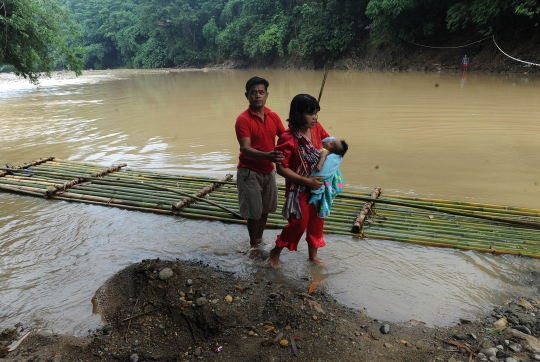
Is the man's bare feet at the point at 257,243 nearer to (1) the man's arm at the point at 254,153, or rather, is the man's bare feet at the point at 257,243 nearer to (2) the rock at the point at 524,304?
(1) the man's arm at the point at 254,153

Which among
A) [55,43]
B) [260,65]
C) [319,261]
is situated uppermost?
[55,43]

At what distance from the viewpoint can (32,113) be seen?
460 inches

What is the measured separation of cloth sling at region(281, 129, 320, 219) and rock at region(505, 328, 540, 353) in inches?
48.1

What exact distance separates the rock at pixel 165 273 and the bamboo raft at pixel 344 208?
115 cm

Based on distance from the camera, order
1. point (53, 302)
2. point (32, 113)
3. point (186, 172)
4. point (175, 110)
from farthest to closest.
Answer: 1. point (32, 113)
2. point (175, 110)
3. point (186, 172)
4. point (53, 302)

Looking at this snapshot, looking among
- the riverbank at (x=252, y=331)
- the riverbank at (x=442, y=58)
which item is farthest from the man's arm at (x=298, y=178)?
the riverbank at (x=442, y=58)

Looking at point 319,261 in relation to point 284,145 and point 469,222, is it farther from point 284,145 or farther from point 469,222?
point 469,222

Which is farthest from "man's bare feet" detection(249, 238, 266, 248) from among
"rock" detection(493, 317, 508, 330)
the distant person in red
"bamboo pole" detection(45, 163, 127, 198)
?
the distant person in red

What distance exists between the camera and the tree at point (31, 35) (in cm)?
627

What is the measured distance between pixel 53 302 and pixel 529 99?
9669 millimetres

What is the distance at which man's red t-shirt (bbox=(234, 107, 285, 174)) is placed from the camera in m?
2.39

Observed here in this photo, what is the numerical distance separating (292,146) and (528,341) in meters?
1.48

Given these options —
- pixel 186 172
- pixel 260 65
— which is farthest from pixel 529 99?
pixel 260 65

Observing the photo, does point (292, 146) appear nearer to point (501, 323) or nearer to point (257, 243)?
point (257, 243)
